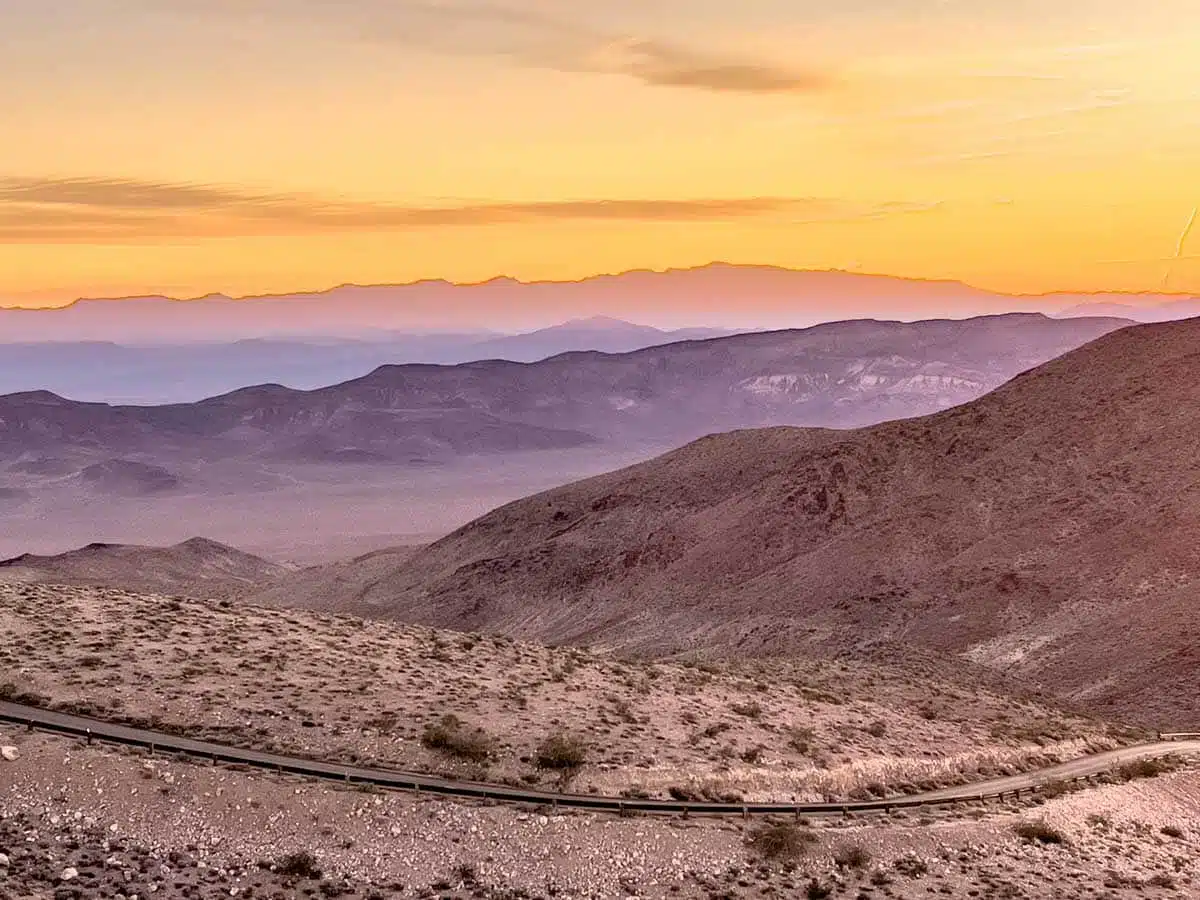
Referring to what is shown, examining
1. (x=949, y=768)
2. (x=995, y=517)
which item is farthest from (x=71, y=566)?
(x=949, y=768)

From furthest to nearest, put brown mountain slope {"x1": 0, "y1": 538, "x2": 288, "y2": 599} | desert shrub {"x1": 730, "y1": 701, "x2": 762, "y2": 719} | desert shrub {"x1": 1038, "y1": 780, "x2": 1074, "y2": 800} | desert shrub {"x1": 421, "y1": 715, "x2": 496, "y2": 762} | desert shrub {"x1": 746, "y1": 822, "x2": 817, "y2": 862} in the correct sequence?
brown mountain slope {"x1": 0, "y1": 538, "x2": 288, "y2": 599}, desert shrub {"x1": 730, "y1": 701, "x2": 762, "y2": 719}, desert shrub {"x1": 1038, "y1": 780, "x2": 1074, "y2": 800}, desert shrub {"x1": 421, "y1": 715, "x2": 496, "y2": 762}, desert shrub {"x1": 746, "y1": 822, "x2": 817, "y2": 862}

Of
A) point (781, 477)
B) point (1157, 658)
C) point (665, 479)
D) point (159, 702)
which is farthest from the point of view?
point (665, 479)

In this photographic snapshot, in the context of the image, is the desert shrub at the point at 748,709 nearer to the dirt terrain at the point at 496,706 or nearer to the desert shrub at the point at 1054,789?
the dirt terrain at the point at 496,706

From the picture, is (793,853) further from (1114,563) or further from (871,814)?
(1114,563)

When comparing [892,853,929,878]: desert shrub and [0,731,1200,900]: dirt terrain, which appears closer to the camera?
[0,731,1200,900]: dirt terrain

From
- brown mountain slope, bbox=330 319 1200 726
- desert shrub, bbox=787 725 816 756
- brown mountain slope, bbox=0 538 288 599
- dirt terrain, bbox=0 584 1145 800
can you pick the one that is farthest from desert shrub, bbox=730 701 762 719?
brown mountain slope, bbox=0 538 288 599

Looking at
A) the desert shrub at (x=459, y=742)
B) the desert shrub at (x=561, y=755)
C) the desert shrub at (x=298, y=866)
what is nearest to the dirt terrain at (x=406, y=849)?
the desert shrub at (x=298, y=866)

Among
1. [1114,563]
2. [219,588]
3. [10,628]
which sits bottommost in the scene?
[219,588]

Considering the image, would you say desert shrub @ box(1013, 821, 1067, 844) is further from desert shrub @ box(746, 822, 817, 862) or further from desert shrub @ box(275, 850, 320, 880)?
desert shrub @ box(275, 850, 320, 880)
